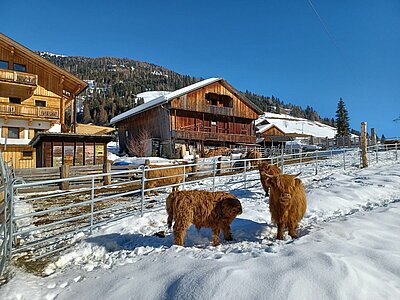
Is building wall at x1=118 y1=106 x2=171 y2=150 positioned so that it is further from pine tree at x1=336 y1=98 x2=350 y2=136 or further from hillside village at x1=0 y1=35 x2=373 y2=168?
pine tree at x1=336 y1=98 x2=350 y2=136

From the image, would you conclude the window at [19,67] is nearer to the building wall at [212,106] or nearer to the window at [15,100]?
the window at [15,100]

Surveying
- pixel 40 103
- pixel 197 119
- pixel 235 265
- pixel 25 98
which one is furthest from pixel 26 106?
pixel 235 265

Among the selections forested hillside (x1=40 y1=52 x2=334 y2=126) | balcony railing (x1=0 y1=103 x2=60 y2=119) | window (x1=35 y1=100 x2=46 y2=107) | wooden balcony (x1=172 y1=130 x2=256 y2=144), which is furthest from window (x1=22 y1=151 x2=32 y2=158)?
forested hillside (x1=40 y1=52 x2=334 y2=126)

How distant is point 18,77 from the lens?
26578 millimetres

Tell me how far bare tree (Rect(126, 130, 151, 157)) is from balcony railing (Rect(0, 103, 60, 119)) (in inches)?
362

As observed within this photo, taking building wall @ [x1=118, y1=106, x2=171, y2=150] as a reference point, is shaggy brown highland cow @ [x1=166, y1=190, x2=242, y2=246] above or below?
below

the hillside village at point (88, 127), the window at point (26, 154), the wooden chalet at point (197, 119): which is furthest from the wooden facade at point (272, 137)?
the window at point (26, 154)

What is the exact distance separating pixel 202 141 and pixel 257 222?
26647mm

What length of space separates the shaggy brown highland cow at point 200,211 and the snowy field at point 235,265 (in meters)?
0.33

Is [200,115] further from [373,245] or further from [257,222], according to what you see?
[373,245]

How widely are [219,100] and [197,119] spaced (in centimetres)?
481

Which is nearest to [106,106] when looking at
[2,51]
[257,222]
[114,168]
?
[2,51]

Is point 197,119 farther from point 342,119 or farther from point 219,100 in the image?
point 342,119

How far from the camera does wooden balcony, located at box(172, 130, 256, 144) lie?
3103cm
